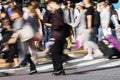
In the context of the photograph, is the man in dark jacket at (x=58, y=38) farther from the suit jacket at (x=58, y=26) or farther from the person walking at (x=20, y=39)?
the person walking at (x=20, y=39)

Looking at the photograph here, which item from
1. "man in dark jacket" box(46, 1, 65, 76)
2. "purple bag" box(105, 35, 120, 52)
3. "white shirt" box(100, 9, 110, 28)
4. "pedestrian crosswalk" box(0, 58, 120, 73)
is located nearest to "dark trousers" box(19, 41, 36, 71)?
"man in dark jacket" box(46, 1, 65, 76)

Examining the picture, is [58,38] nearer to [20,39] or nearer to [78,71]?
[20,39]

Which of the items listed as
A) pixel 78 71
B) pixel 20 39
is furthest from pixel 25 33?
pixel 78 71

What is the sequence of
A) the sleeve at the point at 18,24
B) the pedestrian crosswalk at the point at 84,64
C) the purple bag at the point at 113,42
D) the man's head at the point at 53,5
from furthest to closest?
the purple bag at the point at 113,42
the pedestrian crosswalk at the point at 84,64
the sleeve at the point at 18,24
the man's head at the point at 53,5

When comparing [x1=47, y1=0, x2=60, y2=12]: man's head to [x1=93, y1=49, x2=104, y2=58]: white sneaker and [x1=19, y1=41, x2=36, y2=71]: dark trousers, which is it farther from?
[x1=93, y1=49, x2=104, y2=58]: white sneaker

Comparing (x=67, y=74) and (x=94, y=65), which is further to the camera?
(x=94, y=65)

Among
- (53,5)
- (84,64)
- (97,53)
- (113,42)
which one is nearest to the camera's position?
(53,5)

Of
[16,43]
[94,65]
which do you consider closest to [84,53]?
[94,65]

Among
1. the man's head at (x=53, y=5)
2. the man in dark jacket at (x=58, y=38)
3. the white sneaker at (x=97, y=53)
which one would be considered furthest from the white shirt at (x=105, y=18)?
the man in dark jacket at (x=58, y=38)

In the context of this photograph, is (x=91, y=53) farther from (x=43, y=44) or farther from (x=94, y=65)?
(x=43, y=44)

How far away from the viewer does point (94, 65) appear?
1418cm

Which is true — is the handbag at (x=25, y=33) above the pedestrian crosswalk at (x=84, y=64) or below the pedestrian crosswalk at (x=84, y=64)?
above

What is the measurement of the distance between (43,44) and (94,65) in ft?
16.8

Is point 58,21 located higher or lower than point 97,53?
higher
